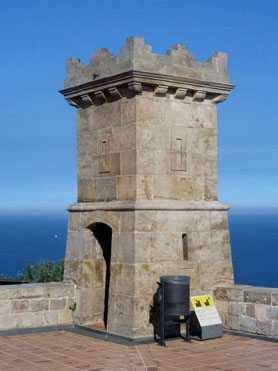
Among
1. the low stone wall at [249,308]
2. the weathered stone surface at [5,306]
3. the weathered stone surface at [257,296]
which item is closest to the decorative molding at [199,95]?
the low stone wall at [249,308]

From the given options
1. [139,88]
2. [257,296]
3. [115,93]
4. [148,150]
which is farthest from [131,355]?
[115,93]

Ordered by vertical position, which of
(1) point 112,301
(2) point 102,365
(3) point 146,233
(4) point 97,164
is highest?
(4) point 97,164

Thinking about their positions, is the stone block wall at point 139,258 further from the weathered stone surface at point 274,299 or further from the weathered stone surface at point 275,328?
the weathered stone surface at point 275,328

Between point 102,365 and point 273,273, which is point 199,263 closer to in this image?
point 102,365

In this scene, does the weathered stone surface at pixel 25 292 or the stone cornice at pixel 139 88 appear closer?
the stone cornice at pixel 139 88

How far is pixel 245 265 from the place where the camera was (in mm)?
78250

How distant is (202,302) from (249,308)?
70cm

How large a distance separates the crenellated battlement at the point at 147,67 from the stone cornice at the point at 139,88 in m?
0.02

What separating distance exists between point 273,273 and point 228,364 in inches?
2470

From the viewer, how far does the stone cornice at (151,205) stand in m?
11.2

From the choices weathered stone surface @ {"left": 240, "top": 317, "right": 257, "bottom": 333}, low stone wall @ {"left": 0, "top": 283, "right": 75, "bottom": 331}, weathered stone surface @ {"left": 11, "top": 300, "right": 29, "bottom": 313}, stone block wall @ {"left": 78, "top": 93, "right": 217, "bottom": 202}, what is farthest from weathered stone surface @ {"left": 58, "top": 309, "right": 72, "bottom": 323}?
weathered stone surface @ {"left": 240, "top": 317, "right": 257, "bottom": 333}

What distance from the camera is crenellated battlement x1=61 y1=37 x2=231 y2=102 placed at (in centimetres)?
1105

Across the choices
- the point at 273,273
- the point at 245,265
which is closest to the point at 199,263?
the point at 273,273

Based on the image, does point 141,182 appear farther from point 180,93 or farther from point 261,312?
point 261,312
